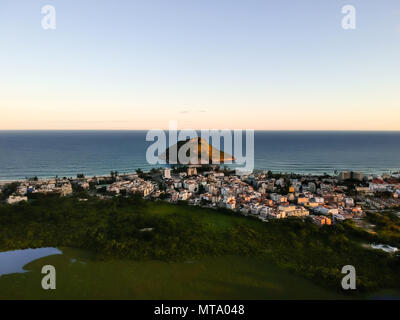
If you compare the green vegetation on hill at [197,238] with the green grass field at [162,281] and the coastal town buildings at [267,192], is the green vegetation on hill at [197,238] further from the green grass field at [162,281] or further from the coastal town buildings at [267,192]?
the coastal town buildings at [267,192]

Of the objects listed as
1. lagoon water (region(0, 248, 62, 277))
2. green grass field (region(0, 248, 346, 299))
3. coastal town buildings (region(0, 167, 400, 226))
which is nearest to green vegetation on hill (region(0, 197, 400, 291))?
lagoon water (region(0, 248, 62, 277))

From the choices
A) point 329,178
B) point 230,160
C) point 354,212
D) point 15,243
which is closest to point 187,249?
point 15,243

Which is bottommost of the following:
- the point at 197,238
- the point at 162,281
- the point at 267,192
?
the point at 162,281

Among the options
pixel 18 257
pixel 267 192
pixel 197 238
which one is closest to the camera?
pixel 18 257

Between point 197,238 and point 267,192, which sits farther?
point 267,192

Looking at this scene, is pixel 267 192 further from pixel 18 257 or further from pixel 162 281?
pixel 18 257

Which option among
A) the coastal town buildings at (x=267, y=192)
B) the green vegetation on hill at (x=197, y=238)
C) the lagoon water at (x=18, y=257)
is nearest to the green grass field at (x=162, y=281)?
the lagoon water at (x=18, y=257)

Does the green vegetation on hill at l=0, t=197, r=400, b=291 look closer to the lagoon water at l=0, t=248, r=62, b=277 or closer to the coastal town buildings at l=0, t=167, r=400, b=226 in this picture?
the lagoon water at l=0, t=248, r=62, b=277

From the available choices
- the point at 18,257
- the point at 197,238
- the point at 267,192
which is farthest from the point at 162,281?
the point at 267,192
